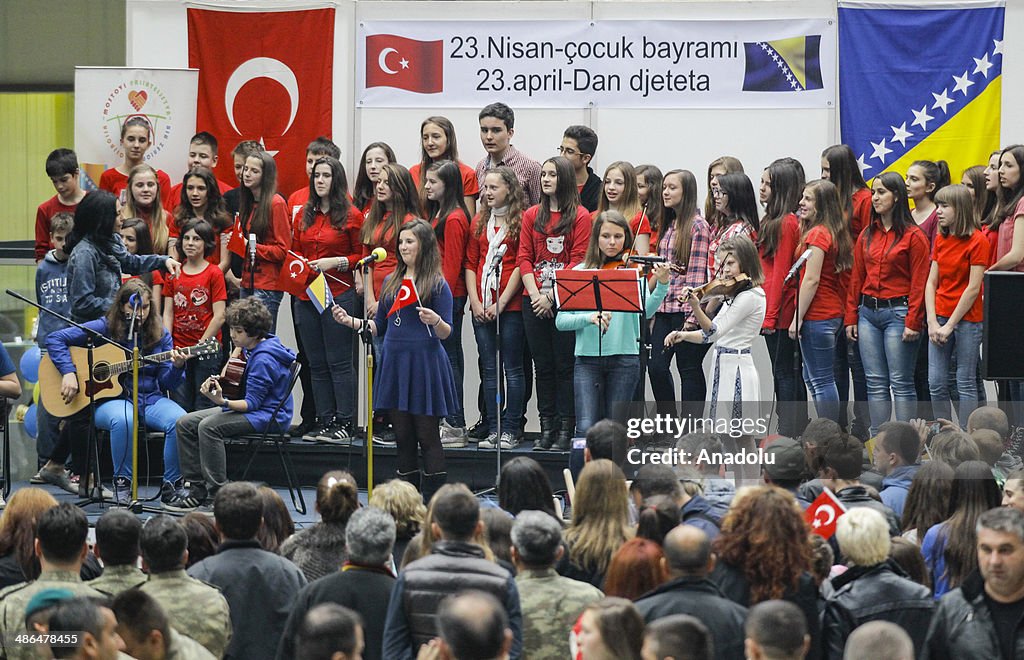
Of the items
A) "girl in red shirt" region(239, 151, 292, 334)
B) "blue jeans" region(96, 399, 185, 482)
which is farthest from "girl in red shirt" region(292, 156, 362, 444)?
"blue jeans" region(96, 399, 185, 482)

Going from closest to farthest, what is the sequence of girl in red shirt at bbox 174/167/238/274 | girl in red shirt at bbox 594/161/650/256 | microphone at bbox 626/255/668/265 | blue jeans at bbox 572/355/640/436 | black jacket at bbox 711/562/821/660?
black jacket at bbox 711/562/821/660 < microphone at bbox 626/255/668/265 < blue jeans at bbox 572/355/640/436 < girl in red shirt at bbox 594/161/650/256 < girl in red shirt at bbox 174/167/238/274

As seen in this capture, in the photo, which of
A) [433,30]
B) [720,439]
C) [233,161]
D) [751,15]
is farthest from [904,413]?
[233,161]

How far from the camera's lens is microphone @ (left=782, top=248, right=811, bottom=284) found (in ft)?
31.0

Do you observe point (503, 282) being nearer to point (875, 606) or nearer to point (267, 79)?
point (267, 79)

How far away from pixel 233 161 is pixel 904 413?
609 cm

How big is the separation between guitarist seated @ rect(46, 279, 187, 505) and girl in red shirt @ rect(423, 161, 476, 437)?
1.96 meters

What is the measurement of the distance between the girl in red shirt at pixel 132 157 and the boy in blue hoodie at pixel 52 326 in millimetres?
1399

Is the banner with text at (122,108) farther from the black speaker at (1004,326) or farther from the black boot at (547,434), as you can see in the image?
the black speaker at (1004,326)

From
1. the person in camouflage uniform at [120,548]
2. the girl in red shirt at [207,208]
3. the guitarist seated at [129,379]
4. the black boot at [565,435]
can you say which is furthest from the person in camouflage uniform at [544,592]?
the girl in red shirt at [207,208]

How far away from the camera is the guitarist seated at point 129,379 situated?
31.7 feet

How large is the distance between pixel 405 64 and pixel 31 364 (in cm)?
394

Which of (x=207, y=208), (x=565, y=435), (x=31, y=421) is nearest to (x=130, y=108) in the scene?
(x=207, y=208)

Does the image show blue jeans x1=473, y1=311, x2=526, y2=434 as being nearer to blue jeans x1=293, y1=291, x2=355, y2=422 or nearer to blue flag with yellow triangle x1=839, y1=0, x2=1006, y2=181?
blue jeans x1=293, y1=291, x2=355, y2=422

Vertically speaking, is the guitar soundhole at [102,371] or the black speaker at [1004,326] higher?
the black speaker at [1004,326]
